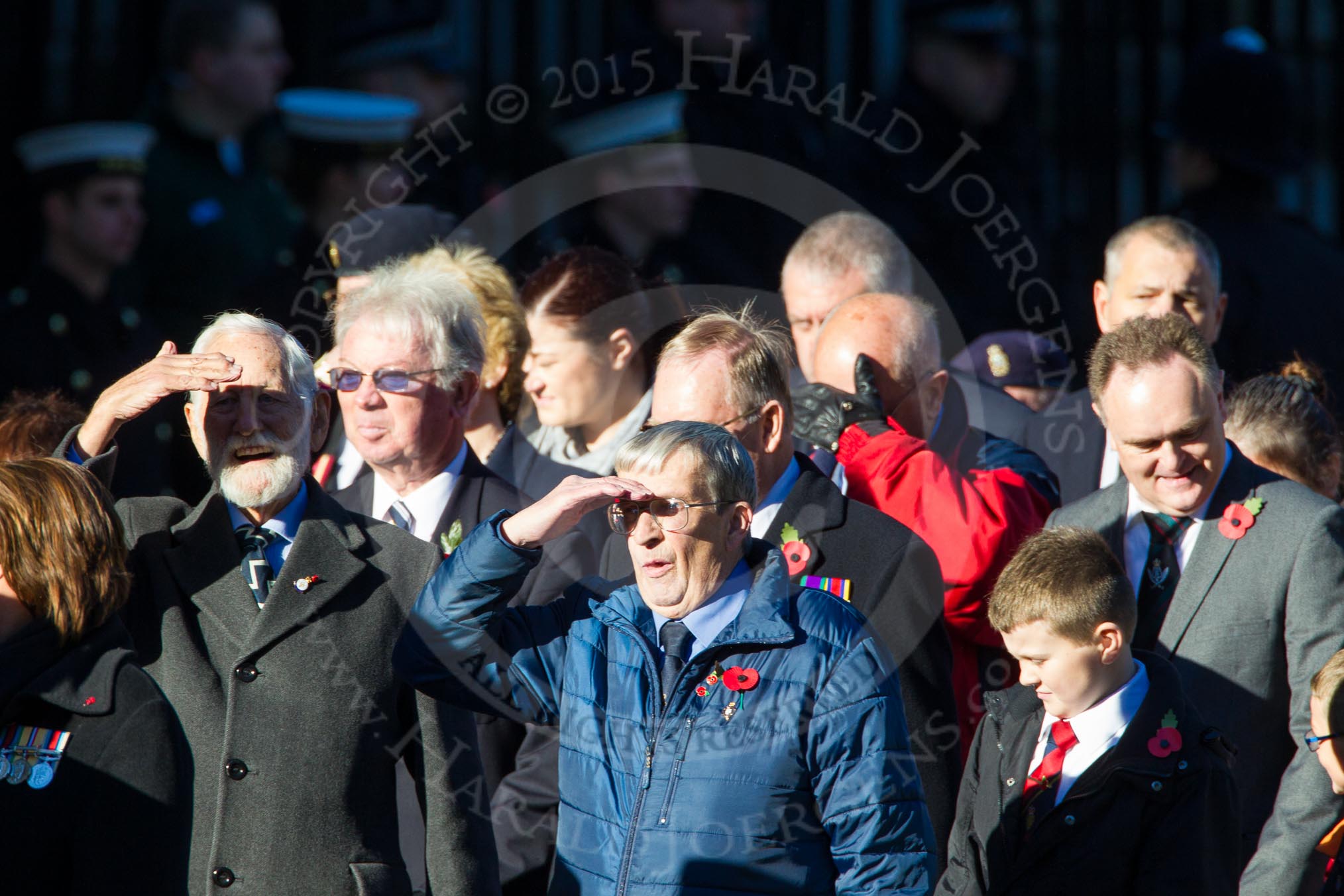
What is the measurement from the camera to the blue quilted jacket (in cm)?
279

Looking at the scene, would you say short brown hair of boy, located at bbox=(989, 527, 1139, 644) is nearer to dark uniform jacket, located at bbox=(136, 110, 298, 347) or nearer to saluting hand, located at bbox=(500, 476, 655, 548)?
saluting hand, located at bbox=(500, 476, 655, 548)

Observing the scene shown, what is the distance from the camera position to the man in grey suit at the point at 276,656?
124 inches

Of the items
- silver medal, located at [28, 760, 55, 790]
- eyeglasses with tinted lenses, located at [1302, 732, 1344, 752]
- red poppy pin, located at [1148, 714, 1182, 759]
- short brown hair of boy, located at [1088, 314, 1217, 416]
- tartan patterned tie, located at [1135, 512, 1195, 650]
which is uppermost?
short brown hair of boy, located at [1088, 314, 1217, 416]

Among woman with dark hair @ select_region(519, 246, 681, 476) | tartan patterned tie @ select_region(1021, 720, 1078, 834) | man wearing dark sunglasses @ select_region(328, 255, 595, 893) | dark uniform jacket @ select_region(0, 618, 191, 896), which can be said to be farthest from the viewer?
woman with dark hair @ select_region(519, 246, 681, 476)

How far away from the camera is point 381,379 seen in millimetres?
3852

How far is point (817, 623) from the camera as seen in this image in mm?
2918

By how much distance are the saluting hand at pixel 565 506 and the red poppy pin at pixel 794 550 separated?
70cm

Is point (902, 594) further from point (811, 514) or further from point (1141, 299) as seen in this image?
point (1141, 299)

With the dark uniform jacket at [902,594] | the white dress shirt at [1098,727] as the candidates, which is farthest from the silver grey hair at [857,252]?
the white dress shirt at [1098,727]

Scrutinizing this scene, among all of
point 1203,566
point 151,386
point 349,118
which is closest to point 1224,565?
point 1203,566

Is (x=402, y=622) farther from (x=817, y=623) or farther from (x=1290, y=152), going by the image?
(x=1290, y=152)

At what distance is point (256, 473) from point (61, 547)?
53 centimetres

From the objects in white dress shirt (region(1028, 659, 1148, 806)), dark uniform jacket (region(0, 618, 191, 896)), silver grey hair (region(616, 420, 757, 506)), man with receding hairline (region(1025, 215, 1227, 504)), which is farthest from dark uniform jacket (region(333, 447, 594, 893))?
man with receding hairline (region(1025, 215, 1227, 504))

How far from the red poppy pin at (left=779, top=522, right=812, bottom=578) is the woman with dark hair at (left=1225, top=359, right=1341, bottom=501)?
122 centimetres
